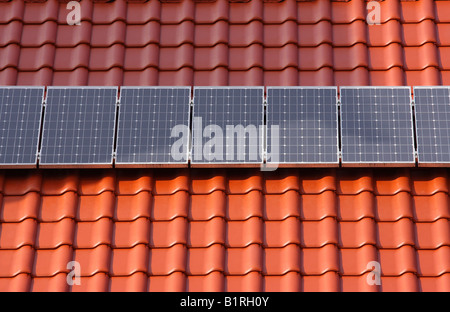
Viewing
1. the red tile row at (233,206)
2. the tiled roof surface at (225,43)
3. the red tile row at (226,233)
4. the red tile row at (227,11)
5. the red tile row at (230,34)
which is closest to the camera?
the red tile row at (226,233)

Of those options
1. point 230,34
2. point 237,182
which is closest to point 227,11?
point 230,34

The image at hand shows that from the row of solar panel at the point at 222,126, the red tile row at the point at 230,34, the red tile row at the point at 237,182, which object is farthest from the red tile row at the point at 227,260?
the red tile row at the point at 230,34

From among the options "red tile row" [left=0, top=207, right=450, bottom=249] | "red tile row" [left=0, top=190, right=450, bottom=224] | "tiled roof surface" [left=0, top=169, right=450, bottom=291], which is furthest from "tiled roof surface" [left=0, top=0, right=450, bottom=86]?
"red tile row" [left=0, top=207, right=450, bottom=249]

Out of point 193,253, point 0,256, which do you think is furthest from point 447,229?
point 0,256

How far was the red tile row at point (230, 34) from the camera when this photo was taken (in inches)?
519

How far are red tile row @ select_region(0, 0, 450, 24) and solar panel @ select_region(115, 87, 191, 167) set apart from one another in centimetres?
148

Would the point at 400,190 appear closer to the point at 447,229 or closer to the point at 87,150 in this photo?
the point at 447,229

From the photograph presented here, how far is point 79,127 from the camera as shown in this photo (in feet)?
40.2

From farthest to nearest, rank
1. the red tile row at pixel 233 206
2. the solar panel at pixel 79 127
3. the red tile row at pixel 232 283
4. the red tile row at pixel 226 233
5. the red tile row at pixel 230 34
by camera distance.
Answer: the red tile row at pixel 230 34 < the solar panel at pixel 79 127 < the red tile row at pixel 233 206 < the red tile row at pixel 226 233 < the red tile row at pixel 232 283

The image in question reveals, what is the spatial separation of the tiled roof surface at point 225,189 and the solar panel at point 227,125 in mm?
273

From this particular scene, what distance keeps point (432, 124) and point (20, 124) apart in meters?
5.05

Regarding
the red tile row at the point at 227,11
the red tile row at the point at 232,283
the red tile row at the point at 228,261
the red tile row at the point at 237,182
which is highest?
the red tile row at the point at 227,11

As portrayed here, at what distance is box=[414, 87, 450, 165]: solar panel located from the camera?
11.9 m

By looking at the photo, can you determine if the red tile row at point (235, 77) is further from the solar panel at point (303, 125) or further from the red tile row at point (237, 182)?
the red tile row at point (237, 182)
